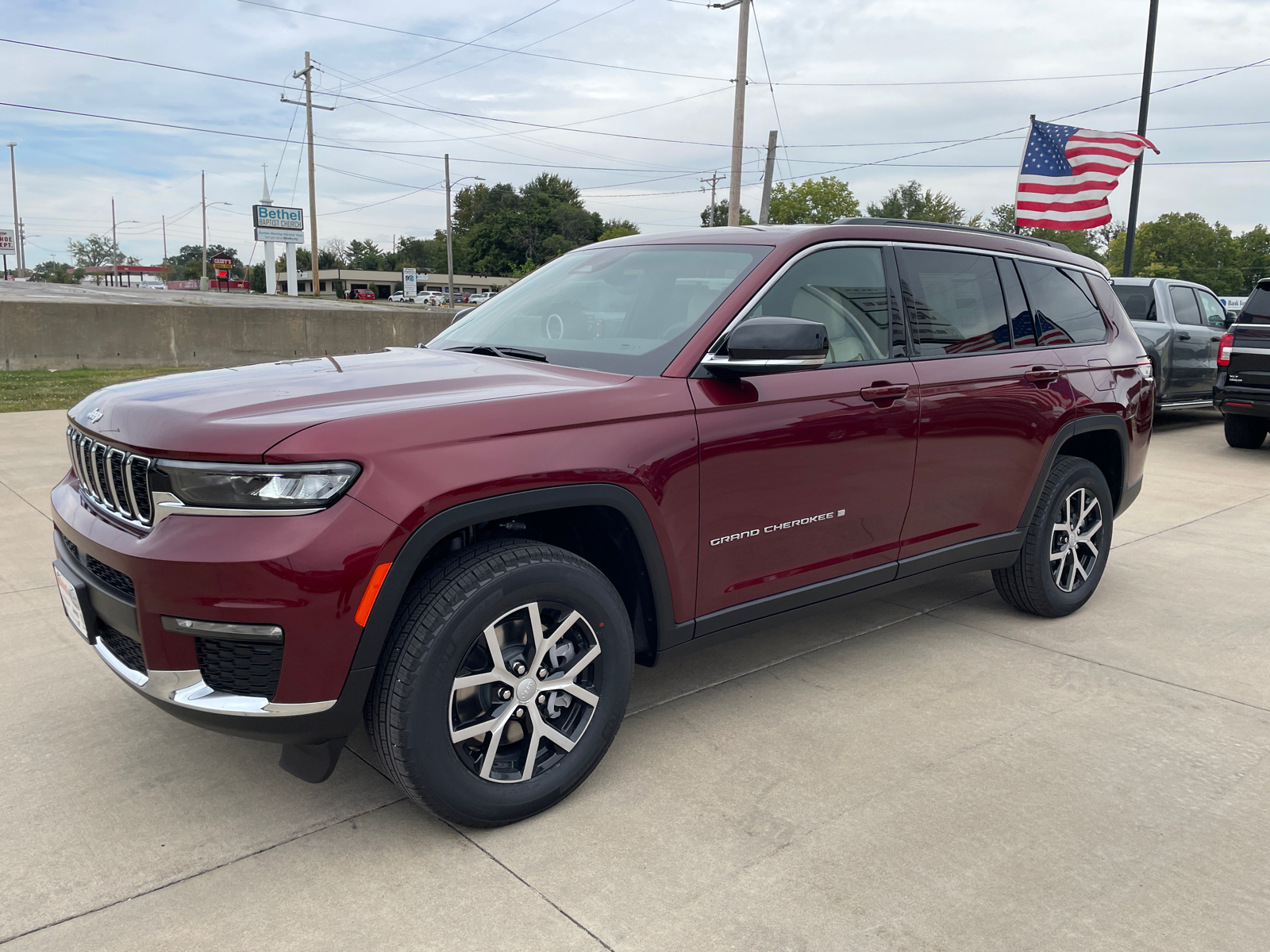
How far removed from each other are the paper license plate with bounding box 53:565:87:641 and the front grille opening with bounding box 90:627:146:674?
0.10 metres

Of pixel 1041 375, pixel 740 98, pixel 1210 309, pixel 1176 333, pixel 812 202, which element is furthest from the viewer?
pixel 812 202

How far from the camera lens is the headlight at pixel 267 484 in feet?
7.61

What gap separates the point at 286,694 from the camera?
237 cm

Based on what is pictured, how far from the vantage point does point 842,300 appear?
3615mm

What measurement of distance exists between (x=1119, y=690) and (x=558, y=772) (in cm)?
239

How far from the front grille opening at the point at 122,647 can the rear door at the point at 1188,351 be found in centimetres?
1199

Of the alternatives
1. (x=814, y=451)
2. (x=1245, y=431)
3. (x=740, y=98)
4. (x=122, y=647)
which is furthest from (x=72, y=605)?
(x=740, y=98)

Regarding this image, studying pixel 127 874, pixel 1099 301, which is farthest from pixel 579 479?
pixel 1099 301

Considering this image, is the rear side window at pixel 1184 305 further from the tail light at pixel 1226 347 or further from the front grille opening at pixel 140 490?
the front grille opening at pixel 140 490

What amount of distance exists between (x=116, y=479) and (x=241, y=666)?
0.68 meters

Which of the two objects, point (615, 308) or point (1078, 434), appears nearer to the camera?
point (615, 308)

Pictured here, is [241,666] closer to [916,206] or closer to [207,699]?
[207,699]

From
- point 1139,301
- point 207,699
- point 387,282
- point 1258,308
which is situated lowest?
point 207,699

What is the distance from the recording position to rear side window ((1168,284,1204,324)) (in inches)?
470
